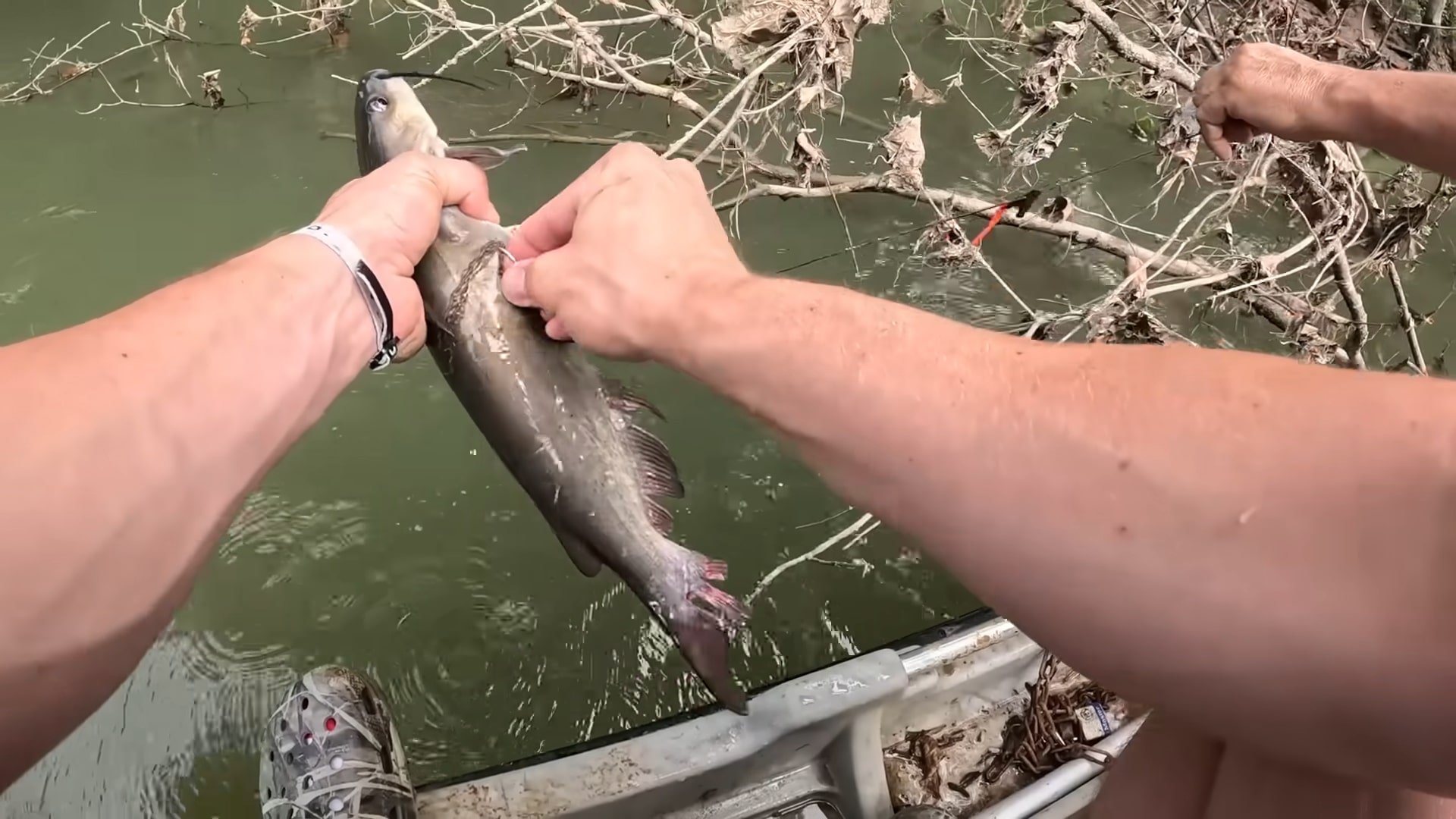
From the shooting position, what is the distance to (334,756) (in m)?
1.94

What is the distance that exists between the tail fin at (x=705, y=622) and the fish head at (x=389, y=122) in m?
1.03

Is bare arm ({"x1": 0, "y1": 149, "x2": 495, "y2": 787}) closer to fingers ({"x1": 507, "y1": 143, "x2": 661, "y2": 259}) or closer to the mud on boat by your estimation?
fingers ({"x1": 507, "y1": 143, "x2": 661, "y2": 259})

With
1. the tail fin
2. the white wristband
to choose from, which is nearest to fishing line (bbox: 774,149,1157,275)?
the tail fin

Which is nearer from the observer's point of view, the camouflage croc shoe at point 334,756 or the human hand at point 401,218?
the human hand at point 401,218

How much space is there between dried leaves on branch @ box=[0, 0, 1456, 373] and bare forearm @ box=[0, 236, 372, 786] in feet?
5.12

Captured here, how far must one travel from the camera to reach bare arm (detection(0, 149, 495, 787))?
37.1 inches

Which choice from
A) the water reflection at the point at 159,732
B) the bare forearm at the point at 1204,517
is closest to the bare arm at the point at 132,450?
the bare forearm at the point at 1204,517

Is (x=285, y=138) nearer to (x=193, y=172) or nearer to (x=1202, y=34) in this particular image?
(x=193, y=172)

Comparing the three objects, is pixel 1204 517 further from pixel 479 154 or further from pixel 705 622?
pixel 479 154

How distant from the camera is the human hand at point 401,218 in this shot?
1.54 metres

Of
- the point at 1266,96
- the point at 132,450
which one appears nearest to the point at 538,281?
the point at 132,450

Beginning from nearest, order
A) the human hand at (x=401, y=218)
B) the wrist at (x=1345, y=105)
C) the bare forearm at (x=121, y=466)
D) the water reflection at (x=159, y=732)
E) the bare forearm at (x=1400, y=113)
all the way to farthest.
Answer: the bare forearm at (x=121, y=466) < the human hand at (x=401, y=218) < the bare forearm at (x=1400, y=113) < the wrist at (x=1345, y=105) < the water reflection at (x=159, y=732)

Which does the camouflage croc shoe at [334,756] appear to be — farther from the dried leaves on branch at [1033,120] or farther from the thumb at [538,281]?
the dried leaves on branch at [1033,120]

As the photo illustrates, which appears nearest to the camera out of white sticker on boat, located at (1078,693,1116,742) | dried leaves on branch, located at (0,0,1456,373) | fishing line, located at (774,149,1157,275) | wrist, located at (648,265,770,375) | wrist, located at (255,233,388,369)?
wrist, located at (648,265,770,375)
